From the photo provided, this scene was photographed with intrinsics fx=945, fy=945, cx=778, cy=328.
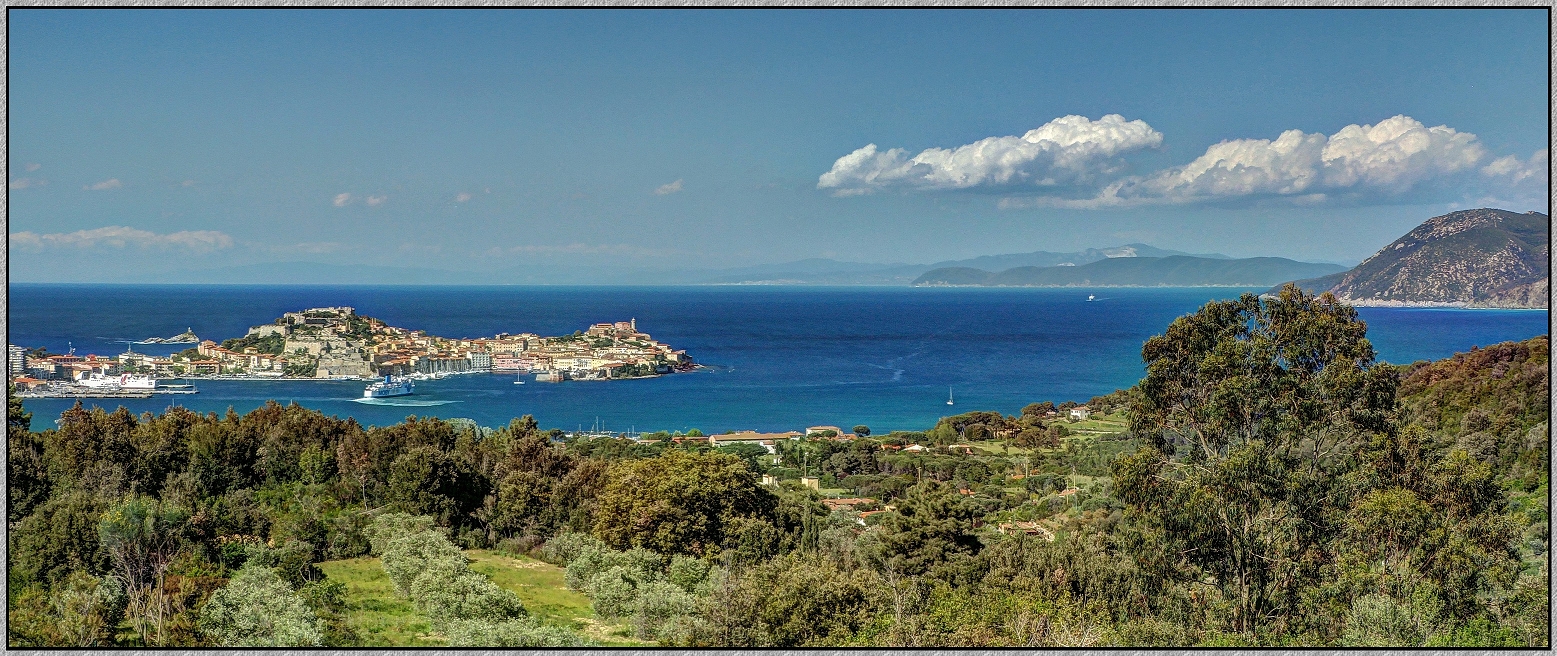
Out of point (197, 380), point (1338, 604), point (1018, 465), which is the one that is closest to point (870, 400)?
point (1018, 465)

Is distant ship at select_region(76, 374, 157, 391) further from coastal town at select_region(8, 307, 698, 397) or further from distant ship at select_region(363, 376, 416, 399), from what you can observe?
distant ship at select_region(363, 376, 416, 399)

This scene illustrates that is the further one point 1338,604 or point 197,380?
point 197,380

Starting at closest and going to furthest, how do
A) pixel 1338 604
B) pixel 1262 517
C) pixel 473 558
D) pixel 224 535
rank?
pixel 1338 604 < pixel 1262 517 < pixel 224 535 < pixel 473 558

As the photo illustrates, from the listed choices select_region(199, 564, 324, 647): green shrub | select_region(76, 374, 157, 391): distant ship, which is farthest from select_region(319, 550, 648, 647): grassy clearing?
select_region(76, 374, 157, 391): distant ship

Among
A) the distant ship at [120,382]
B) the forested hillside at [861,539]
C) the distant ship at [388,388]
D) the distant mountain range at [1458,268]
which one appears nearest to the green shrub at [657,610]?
the forested hillside at [861,539]

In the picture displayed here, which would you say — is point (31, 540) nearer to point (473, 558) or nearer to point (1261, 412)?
point (473, 558)

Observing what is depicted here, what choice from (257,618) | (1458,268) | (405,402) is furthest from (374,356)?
(1458,268)
